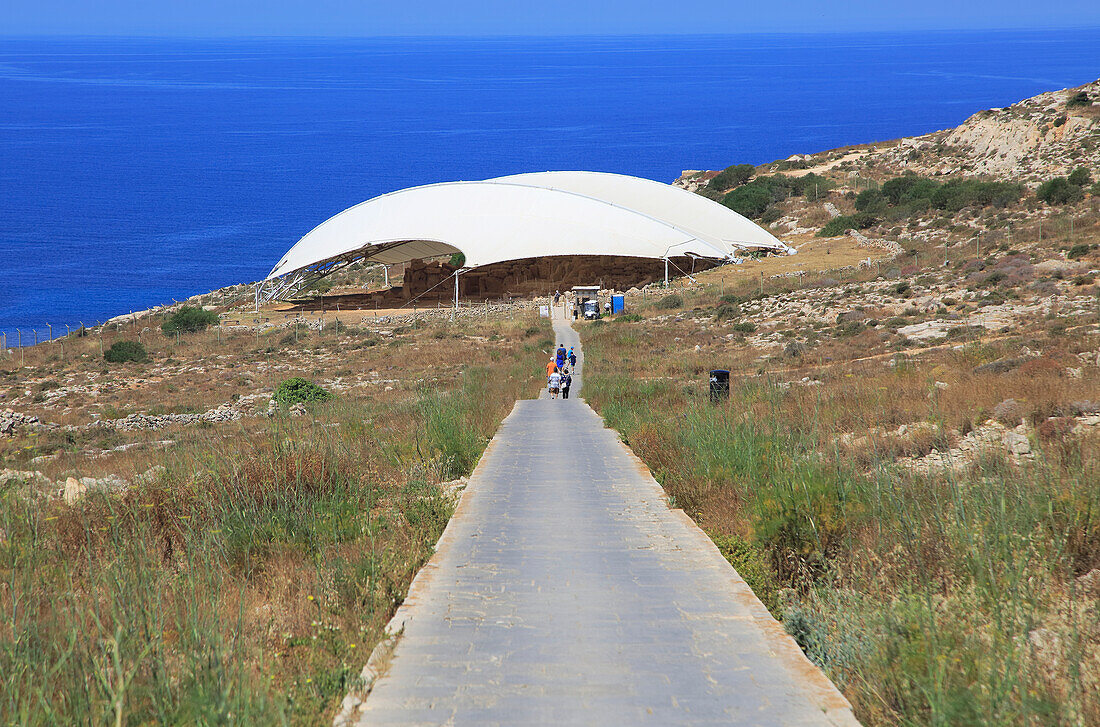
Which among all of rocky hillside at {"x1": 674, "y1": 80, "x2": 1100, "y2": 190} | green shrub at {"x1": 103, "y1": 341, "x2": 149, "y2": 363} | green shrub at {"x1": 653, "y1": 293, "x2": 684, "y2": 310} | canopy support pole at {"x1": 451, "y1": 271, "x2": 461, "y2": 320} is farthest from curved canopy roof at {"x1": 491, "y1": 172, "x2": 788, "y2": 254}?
green shrub at {"x1": 103, "y1": 341, "x2": 149, "y2": 363}

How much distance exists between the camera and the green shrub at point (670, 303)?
Result: 39.1 metres

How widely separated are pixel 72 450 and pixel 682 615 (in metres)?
14.7

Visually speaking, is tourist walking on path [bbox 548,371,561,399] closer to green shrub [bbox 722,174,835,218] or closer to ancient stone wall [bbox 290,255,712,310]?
ancient stone wall [bbox 290,255,712,310]

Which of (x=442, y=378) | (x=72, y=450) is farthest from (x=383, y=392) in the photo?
(x=72, y=450)

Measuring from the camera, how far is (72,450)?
16.5m

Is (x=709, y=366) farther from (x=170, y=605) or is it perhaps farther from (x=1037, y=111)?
(x=1037, y=111)

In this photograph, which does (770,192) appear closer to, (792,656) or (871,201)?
(871,201)

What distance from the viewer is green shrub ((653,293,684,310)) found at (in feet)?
128

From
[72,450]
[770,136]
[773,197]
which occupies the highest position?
[770,136]

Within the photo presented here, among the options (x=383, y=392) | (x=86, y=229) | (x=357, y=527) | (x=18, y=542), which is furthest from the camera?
(x=86, y=229)

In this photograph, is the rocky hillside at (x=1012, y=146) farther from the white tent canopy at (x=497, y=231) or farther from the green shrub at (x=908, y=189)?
the white tent canopy at (x=497, y=231)

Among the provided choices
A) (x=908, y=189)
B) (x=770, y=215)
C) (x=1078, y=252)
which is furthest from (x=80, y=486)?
(x=770, y=215)

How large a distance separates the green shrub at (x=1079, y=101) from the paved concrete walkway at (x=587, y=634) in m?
59.2

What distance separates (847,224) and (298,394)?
40590mm
